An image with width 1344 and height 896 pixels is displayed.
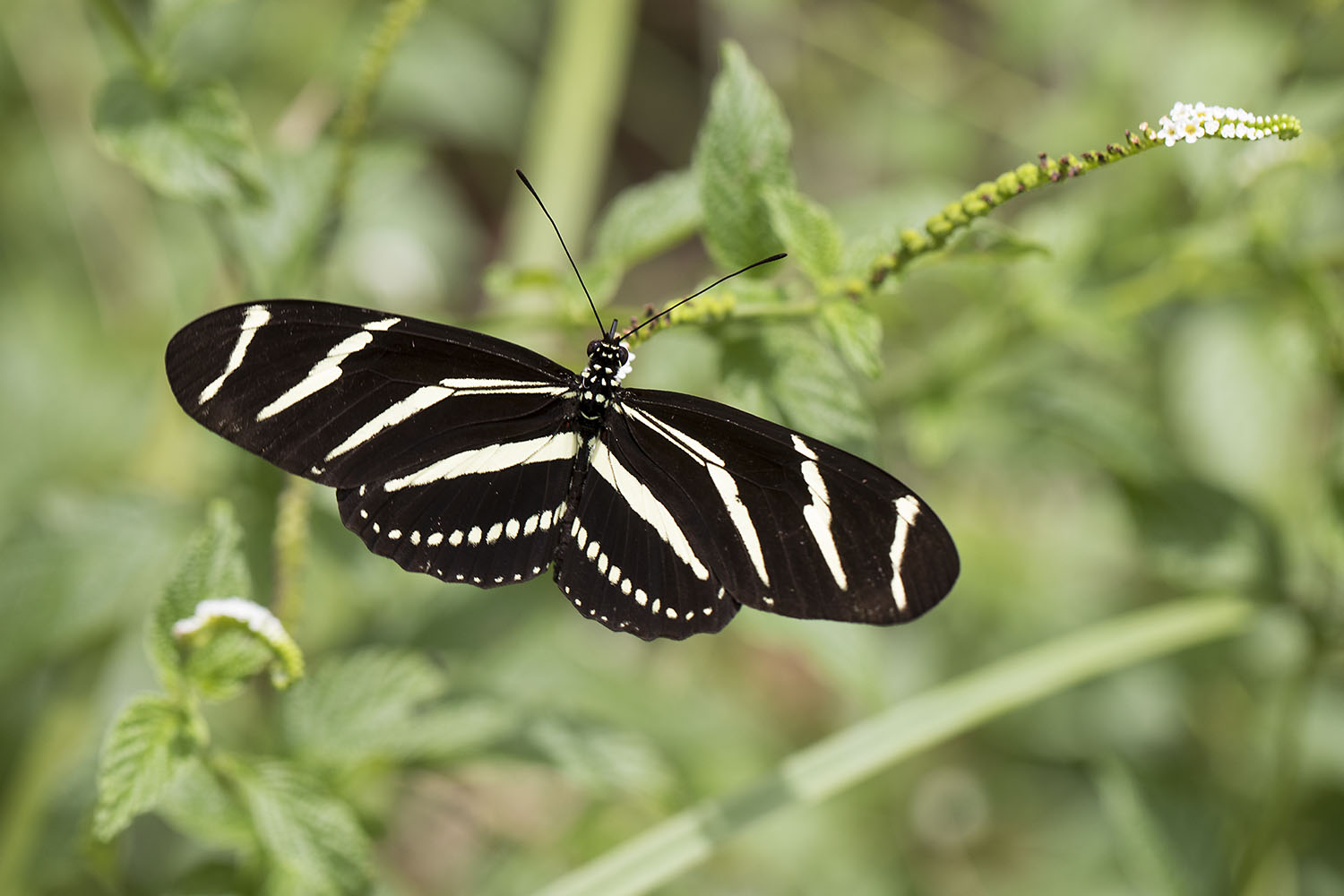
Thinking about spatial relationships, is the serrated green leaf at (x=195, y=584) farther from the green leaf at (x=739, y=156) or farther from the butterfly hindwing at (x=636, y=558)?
the green leaf at (x=739, y=156)

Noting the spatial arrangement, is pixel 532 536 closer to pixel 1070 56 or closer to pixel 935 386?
pixel 935 386

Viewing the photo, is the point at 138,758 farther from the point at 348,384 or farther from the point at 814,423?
the point at 814,423

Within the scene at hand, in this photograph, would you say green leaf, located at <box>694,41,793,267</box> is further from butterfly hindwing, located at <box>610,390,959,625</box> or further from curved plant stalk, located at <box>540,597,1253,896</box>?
curved plant stalk, located at <box>540,597,1253,896</box>

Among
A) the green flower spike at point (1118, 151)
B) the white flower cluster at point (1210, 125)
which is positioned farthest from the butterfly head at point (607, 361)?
the white flower cluster at point (1210, 125)

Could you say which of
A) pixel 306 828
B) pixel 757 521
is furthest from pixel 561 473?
pixel 306 828

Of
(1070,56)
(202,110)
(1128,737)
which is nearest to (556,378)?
(202,110)

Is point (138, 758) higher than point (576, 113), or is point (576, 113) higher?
point (576, 113)
